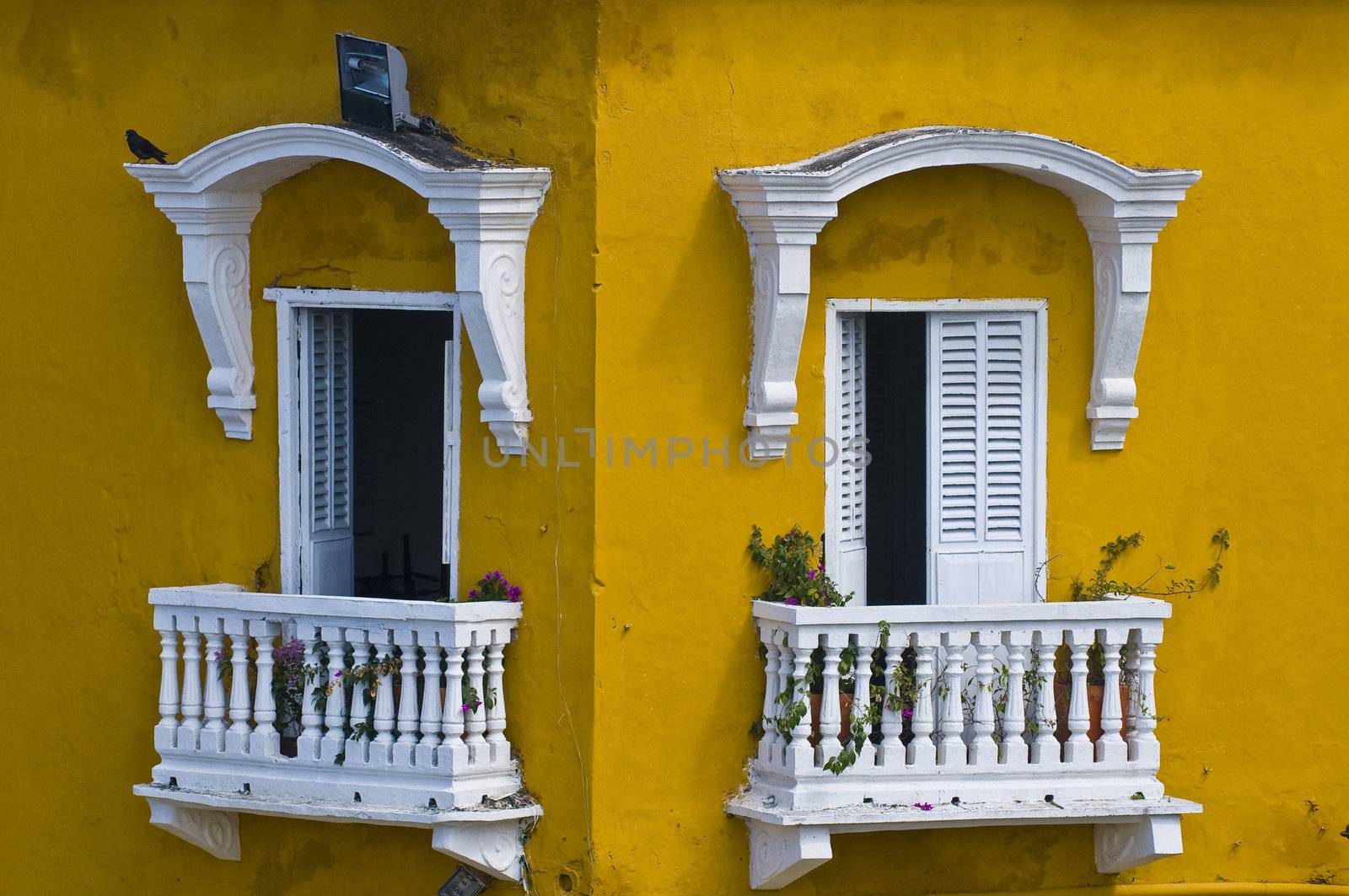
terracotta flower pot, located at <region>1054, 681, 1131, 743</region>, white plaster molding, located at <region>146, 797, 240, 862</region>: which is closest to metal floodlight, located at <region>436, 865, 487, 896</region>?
white plaster molding, located at <region>146, 797, 240, 862</region>

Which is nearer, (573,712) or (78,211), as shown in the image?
(573,712)

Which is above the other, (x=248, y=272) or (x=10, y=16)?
(x=10, y=16)

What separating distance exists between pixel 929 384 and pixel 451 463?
81.7 inches

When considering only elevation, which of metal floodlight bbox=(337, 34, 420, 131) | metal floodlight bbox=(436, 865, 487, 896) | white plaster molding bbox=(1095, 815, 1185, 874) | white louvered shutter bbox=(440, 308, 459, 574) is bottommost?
metal floodlight bbox=(436, 865, 487, 896)

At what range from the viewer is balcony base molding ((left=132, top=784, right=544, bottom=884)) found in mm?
9594

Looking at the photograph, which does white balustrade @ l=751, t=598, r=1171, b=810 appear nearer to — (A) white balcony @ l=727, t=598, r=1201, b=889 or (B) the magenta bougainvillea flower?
(A) white balcony @ l=727, t=598, r=1201, b=889

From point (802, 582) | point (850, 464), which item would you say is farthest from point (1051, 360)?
point (802, 582)

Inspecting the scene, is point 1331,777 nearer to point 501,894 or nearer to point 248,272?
point 501,894

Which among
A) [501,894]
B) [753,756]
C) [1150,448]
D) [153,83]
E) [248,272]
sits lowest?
[501,894]

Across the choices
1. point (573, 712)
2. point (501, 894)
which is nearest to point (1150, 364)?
point (573, 712)

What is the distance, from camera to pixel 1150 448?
10.2m

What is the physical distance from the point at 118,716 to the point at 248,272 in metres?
2.13

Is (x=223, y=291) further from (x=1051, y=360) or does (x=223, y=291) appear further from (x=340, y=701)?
(x=1051, y=360)

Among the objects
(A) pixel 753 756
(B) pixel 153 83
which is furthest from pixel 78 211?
(A) pixel 753 756
